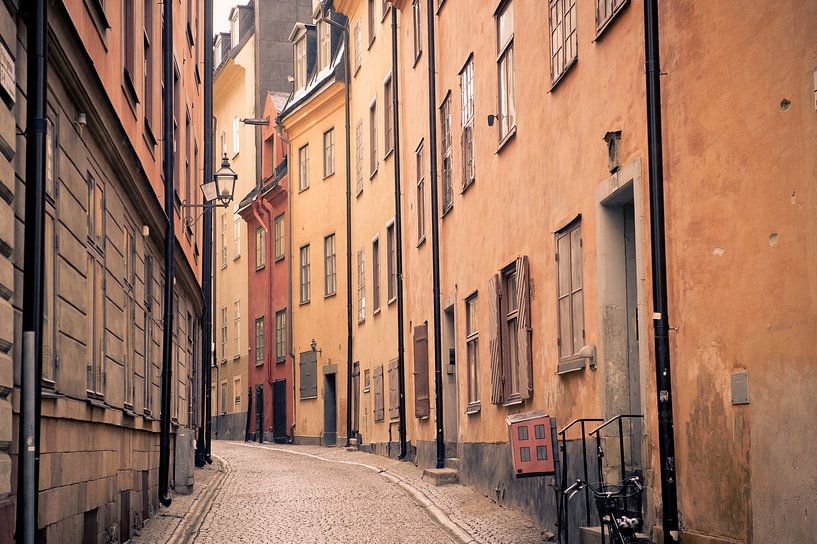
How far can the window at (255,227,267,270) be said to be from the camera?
129 feet

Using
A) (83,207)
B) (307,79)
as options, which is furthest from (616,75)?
(307,79)

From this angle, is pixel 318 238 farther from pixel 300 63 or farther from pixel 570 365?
pixel 570 365

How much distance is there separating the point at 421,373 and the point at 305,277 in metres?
14.0

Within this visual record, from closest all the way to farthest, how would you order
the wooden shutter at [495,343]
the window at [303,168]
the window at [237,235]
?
the wooden shutter at [495,343] → the window at [303,168] → the window at [237,235]

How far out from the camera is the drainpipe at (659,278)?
8.88 meters

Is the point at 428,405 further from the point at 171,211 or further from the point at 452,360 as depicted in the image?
the point at 171,211

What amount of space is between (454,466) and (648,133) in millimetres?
10471

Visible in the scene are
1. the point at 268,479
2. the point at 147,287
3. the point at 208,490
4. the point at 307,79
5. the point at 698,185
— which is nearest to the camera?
the point at 698,185

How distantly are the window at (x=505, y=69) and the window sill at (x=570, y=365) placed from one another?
11.3 ft

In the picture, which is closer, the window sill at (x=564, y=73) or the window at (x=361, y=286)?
the window sill at (x=564, y=73)

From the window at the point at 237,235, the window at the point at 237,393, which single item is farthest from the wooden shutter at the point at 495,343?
the window at the point at 237,235

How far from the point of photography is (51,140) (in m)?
9.07

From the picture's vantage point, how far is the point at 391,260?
26750 mm

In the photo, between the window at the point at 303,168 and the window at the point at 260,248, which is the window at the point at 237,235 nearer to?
the window at the point at 260,248
